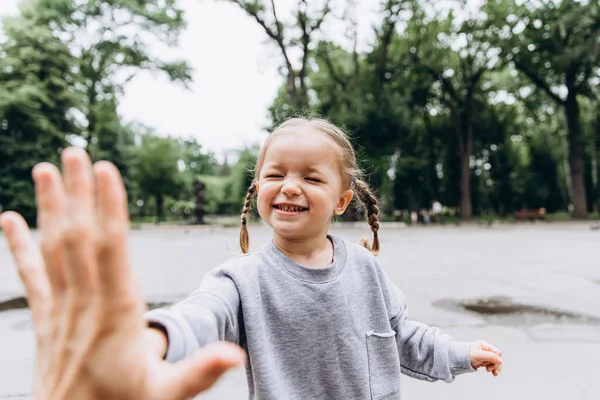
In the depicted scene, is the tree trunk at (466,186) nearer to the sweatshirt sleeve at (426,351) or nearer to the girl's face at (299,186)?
the sweatshirt sleeve at (426,351)

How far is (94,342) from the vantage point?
0.59 m

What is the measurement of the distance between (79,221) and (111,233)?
4 cm

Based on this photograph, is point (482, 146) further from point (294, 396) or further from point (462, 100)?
point (294, 396)

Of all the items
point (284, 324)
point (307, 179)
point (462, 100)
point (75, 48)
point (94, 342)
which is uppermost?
point (75, 48)

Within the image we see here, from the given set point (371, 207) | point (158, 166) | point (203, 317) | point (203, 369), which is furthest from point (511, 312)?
point (158, 166)

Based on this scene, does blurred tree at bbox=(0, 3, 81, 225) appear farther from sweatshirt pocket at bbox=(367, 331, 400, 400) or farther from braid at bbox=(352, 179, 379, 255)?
sweatshirt pocket at bbox=(367, 331, 400, 400)

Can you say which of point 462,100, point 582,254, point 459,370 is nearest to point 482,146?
point 462,100

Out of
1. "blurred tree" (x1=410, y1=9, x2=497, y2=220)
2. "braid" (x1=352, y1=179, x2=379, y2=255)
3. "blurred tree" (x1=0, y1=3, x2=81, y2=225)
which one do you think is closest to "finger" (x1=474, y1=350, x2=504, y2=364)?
"braid" (x1=352, y1=179, x2=379, y2=255)

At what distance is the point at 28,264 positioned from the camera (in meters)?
0.69

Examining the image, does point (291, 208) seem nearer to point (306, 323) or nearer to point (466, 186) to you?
point (306, 323)

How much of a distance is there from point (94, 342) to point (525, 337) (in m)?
3.04

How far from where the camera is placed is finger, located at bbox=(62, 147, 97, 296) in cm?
57

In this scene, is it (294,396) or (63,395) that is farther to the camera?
(294,396)

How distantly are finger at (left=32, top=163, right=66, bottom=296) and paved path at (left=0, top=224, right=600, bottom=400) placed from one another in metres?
0.91
